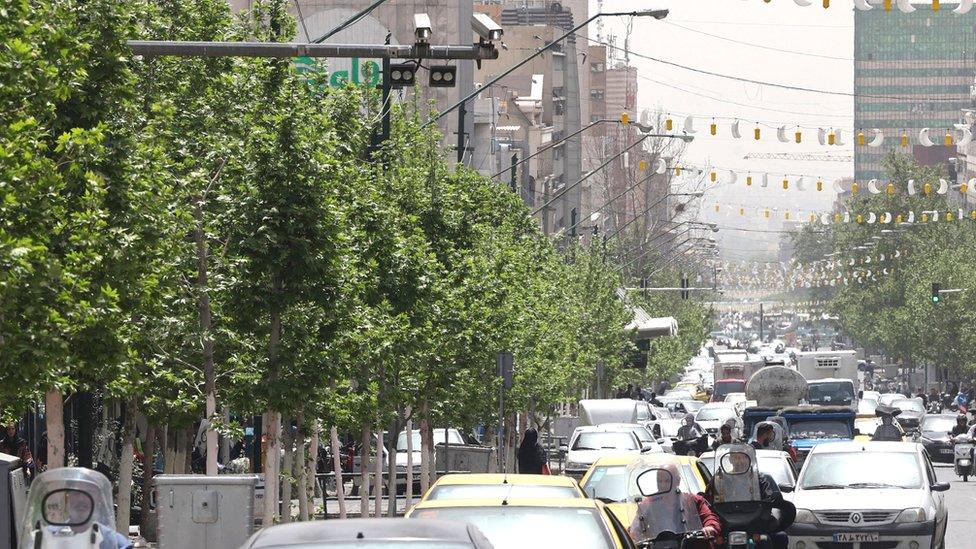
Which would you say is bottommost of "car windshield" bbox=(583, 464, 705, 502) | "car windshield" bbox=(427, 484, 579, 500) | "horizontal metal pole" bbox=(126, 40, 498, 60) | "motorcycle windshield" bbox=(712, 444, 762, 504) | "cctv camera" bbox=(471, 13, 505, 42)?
"car windshield" bbox=(583, 464, 705, 502)

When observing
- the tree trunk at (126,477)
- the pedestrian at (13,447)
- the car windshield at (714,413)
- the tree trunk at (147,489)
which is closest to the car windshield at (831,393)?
the car windshield at (714,413)

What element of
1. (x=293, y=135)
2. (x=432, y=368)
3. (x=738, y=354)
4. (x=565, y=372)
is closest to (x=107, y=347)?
(x=293, y=135)

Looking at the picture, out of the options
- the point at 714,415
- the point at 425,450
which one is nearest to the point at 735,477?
the point at 425,450

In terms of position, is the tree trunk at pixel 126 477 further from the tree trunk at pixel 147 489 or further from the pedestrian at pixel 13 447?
the pedestrian at pixel 13 447

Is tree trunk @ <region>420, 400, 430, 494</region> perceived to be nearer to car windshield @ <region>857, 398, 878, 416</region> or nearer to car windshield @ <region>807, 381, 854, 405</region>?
car windshield @ <region>807, 381, 854, 405</region>

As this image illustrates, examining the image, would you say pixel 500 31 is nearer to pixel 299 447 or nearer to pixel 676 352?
pixel 299 447

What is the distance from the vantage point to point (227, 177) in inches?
871

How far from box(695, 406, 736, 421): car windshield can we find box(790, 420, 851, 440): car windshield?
60.4ft

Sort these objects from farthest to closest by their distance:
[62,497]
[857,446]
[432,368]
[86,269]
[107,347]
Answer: [432,368]
[857,446]
[107,347]
[86,269]
[62,497]

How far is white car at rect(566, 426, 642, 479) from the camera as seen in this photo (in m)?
37.6

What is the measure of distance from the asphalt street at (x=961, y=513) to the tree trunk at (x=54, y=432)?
12009 mm

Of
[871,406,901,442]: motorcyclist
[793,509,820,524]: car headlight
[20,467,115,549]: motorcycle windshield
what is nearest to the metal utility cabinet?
[20,467,115,549]: motorcycle windshield

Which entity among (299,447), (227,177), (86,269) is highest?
(227,177)

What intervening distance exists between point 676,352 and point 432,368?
92.3 m
